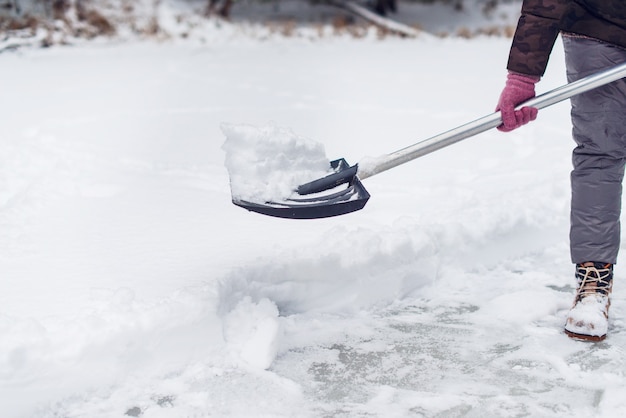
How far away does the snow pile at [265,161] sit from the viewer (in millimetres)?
2359

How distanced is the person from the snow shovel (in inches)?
2.6

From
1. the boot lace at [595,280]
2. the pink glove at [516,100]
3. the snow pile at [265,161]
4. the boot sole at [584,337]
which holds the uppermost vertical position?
the pink glove at [516,100]

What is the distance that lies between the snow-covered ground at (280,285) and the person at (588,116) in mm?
126

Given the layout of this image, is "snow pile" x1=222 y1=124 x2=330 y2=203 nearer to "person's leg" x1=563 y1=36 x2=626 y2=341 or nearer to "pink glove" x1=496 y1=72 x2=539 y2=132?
"pink glove" x1=496 y1=72 x2=539 y2=132

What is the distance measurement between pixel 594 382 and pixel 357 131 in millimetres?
2887

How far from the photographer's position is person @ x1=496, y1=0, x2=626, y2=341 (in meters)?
2.32

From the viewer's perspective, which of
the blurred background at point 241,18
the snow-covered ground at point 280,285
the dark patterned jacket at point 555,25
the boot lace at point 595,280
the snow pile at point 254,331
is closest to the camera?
the snow-covered ground at point 280,285

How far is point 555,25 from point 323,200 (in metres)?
0.85

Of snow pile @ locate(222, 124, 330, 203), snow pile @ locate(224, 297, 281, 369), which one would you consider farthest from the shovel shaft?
snow pile @ locate(224, 297, 281, 369)

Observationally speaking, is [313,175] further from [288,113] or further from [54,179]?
[288,113]

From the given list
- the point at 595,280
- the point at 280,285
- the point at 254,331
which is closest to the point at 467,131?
the point at 595,280

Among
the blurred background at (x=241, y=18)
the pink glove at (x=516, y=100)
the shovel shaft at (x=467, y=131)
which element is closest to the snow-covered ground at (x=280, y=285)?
the shovel shaft at (x=467, y=131)

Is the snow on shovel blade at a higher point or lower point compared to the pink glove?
lower

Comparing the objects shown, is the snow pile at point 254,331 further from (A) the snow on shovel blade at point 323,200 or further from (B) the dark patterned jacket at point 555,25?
(B) the dark patterned jacket at point 555,25
